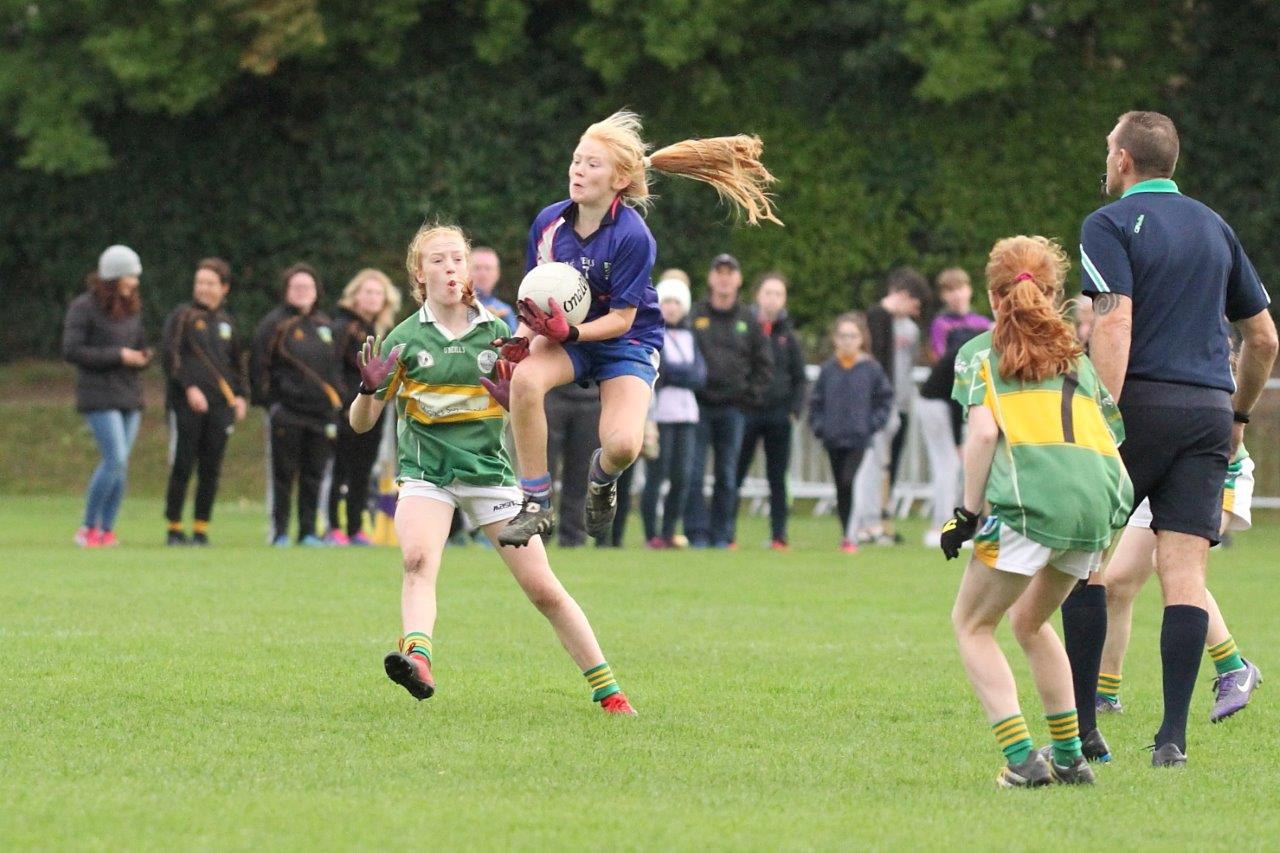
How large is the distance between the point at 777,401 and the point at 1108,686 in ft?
31.1

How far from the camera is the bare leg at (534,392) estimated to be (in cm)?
819

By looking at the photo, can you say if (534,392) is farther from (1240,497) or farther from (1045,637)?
(1240,497)

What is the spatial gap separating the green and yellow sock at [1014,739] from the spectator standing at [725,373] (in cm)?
1087

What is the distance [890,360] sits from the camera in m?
18.7

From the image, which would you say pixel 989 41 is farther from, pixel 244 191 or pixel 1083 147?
pixel 244 191

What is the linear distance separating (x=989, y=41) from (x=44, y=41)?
13357mm

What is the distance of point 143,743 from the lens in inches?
284

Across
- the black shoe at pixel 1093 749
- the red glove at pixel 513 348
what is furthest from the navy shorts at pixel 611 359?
the black shoe at pixel 1093 749

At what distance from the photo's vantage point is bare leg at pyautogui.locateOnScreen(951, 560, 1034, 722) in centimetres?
658

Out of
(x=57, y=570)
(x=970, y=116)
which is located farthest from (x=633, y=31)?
(x=57, y=570)

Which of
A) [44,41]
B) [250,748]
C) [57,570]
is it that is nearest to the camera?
[250,748]

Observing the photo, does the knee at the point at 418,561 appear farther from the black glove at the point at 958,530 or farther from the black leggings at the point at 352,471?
the black leggings at the point at 352,471

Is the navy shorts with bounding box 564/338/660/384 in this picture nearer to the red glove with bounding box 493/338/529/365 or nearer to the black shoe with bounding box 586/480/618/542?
the red glove with bounding box 493/338/529/365

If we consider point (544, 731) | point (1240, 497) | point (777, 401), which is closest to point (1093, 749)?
point (544, 731)
